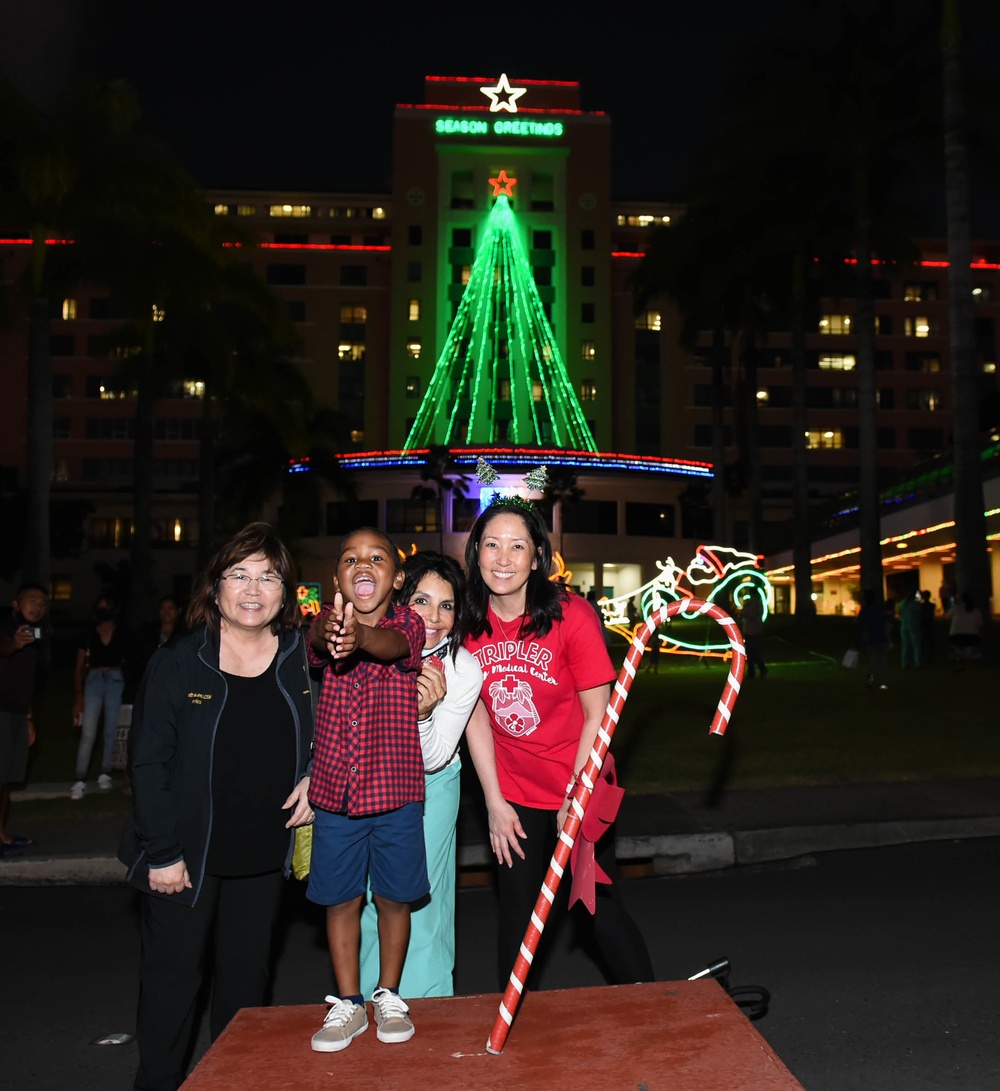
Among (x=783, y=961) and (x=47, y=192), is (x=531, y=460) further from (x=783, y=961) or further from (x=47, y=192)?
(x=783, y=961)

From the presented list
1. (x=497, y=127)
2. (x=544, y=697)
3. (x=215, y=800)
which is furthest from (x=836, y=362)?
(x=215, y=800)

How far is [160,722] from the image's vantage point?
3893 mm

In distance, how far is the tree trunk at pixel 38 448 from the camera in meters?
25.0

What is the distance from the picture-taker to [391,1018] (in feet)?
10.7

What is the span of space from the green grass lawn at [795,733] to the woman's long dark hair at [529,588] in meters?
6.40

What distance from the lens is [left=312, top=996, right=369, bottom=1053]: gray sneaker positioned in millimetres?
3121

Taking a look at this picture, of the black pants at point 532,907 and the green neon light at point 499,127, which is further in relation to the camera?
the green neon light at point 499,127

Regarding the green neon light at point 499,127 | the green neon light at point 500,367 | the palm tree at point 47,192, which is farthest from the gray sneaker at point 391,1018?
the green neon light at point 499,127

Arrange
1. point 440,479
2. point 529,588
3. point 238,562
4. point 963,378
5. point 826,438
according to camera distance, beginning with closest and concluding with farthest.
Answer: point 238,562 < point 529,588 < point 963,378 < point 440,479 < point 826,438

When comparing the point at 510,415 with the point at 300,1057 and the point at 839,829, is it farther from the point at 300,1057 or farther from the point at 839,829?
the point at 300,1057

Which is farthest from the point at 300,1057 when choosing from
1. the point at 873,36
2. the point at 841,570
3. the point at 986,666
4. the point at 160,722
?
the point at 841,570

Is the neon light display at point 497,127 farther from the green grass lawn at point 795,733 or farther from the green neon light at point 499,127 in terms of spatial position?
the green grass lawn at point 795,733

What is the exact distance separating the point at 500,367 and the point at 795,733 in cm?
6700

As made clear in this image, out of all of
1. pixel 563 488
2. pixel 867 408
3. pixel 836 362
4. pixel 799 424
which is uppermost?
pixel 836 362
